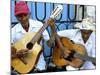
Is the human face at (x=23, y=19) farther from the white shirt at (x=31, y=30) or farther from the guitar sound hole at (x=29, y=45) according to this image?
the guitar sound hole at (x=29, y=45)

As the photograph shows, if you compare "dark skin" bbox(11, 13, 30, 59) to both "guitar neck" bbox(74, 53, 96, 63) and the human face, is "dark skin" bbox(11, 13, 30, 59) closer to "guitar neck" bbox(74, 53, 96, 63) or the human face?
the human face

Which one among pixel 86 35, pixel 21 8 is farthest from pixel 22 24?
pixel 86 35

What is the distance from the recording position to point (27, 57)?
1698mm

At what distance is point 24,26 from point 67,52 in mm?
414

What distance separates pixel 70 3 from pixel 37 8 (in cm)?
29

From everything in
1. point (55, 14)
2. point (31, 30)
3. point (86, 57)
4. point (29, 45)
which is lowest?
point (86, 57)

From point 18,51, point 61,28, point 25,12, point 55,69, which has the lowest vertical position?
point 55,69

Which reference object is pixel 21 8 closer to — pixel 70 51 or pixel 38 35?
pixel 38 35

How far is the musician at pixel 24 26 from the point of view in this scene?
167 cm

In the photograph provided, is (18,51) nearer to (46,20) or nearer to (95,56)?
(46,20)

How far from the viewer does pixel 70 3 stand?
1840 mm

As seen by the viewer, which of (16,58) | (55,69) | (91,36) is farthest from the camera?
(91,36)

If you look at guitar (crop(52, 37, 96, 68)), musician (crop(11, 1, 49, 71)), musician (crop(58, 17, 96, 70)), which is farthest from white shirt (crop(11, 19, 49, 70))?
musician (crop(58, 17, 96, 70))
